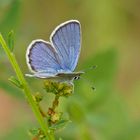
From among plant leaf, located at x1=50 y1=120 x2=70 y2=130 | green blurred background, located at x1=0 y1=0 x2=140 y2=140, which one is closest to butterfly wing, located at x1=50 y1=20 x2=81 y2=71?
plant leaf, located at x1=50 y1=120 x2=70 y2=130

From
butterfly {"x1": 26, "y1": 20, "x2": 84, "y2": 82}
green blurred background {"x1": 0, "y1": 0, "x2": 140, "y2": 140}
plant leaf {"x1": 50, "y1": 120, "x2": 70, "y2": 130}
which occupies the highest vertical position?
butterfly {"x1": 26, "y1": 20, "x2": 84, "y2": 82}

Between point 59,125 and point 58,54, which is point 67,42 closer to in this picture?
point 58,54

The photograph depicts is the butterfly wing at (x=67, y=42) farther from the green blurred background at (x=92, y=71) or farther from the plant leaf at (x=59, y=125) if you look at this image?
the green blurred background at (x=92, y=71)

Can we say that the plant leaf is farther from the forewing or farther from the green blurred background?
the green blurred background

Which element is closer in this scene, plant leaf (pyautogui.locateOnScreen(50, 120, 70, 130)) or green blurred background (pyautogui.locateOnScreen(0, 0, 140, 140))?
plant leaf (pyautogui.locateOnScreen(50, 120, 70, 130))

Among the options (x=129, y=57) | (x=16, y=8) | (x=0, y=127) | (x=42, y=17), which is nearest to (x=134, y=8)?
(x=129, y=57)

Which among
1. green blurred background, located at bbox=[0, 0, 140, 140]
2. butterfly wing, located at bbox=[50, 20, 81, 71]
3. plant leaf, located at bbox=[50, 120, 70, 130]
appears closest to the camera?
plant leaf, located at bbox=[50, 120, 70, 130]

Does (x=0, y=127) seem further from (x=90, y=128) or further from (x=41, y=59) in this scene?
(x=41, y=59)
